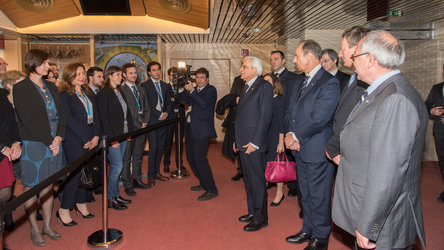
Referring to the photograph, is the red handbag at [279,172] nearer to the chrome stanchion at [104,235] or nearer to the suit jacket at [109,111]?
the chrome stanchion at [104,235]

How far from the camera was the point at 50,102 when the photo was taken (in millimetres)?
3129

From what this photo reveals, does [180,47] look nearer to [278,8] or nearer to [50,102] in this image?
[278,8]

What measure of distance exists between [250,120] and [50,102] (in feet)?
6.38

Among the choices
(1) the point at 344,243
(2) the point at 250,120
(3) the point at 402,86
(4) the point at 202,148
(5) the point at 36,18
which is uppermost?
(5) the point at 36,18

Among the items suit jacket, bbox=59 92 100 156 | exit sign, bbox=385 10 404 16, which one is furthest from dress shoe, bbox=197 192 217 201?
exit sign, bbox=385 10 404 16

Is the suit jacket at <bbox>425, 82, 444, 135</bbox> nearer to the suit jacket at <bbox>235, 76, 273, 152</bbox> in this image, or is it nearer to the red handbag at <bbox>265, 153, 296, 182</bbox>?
the red handbag at <bbox>265, 153, 296, 182</bbox>

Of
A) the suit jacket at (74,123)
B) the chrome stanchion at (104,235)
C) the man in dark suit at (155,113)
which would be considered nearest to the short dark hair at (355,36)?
the chrome stanchion at (104,235)

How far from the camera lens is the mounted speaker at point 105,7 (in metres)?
7.22

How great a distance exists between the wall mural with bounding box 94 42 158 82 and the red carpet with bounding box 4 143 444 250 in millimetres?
4027

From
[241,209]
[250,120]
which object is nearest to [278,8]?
[250,120]

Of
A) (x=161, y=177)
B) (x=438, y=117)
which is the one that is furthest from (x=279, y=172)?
(x=438, y=117)

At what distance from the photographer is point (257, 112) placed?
3.23 metres

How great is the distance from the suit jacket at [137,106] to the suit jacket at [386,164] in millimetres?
3367

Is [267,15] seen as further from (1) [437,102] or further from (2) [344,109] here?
(2) [344,109]
